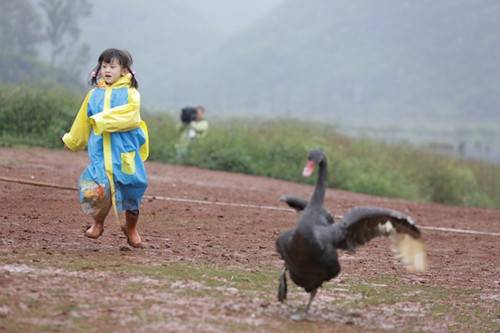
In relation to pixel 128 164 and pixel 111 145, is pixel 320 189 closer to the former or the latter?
pixel 128 164

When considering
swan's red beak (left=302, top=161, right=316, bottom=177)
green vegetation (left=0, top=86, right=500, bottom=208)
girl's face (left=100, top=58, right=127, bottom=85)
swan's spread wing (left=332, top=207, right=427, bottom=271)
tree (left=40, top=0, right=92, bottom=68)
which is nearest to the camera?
swan's red beak (left=302, top=161, right=316, bottom=177)

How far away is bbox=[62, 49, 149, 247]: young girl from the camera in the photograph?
26.8ft

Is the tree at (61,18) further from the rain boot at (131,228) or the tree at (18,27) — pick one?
the rain boot at (131,228)

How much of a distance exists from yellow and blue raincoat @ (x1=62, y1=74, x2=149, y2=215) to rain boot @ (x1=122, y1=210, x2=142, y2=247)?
0.09 m

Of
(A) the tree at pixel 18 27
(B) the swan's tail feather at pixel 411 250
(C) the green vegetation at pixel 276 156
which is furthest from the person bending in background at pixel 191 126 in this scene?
(A) the tree at pixel 18 27

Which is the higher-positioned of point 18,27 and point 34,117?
point 18,27

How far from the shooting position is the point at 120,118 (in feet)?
26.7

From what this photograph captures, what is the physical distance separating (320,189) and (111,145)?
2.39 meters

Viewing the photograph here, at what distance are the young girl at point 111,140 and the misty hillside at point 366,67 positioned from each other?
87.5 metres

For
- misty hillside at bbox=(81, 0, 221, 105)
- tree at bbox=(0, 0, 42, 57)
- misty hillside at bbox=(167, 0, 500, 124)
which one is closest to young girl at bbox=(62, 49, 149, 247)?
tree at bbox=(0, 0, 42, 57)

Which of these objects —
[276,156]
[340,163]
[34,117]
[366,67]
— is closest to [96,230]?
[34,117]

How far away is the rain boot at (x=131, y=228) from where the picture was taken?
8.41 metres

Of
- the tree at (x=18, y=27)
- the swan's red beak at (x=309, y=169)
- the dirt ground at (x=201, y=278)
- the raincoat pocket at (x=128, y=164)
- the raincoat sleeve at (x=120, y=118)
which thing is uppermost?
the tree at (x=18, y=27)

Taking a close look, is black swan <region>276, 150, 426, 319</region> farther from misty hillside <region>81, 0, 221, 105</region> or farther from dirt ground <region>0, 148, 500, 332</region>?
misty hillside <region>81, 0, 221, 105</region>
